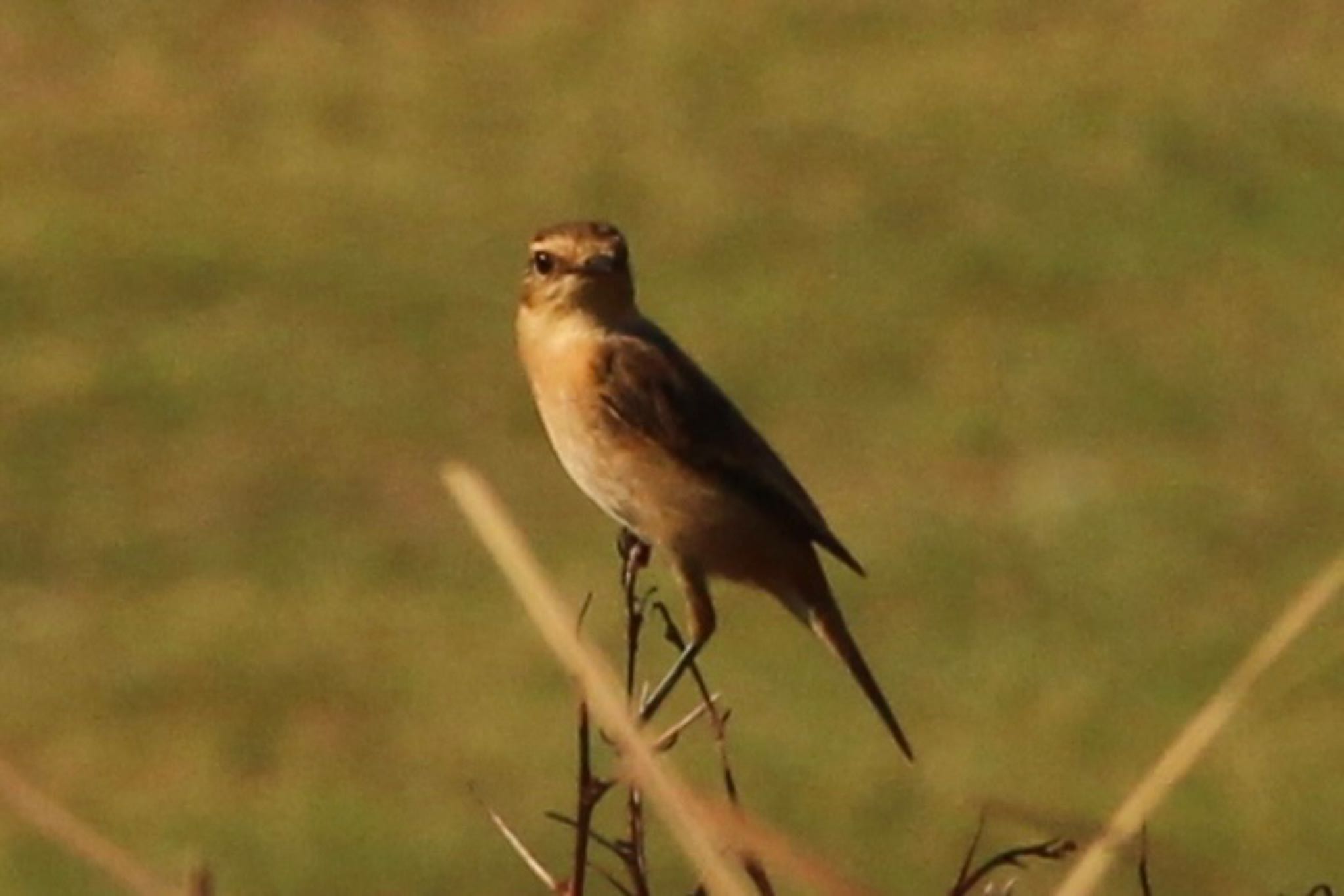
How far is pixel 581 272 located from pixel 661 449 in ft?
0.86

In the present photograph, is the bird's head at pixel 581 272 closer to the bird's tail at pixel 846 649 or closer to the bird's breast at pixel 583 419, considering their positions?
the bird's breast at pixel 583 419

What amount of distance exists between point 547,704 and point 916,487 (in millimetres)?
3322

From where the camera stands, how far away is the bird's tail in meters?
4.99

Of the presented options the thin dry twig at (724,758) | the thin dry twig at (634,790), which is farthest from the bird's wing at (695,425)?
the thin dry twig at (724,758)

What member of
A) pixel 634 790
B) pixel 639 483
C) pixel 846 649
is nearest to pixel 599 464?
pixel 639 483

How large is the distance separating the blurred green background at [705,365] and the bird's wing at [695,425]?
7.63m

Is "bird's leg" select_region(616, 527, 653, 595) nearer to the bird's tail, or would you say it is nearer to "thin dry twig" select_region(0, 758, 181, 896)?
the bird's tail

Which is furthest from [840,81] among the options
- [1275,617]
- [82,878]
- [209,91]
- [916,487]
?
[82,878]

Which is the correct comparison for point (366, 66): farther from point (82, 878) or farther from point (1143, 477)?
point (82, 878)

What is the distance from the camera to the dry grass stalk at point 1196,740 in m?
2.33

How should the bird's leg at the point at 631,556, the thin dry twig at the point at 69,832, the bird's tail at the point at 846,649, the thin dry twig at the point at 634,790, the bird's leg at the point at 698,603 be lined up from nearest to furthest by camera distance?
the thin dry twig at the point at 69,832 < the thin dry twig at the point at 634,790 < the bird's leg at the point at 631,556 < the bird's tail at the point at 846,649 < the bird's leg at the point at 698,603

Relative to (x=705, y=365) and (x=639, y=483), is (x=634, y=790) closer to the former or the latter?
(x=639, y=483)

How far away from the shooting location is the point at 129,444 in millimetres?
20812

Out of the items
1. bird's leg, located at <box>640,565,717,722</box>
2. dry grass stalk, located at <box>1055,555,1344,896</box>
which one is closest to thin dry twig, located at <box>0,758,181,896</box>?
dry grass stalk, located at <box>1055,555,1344,896</box>
